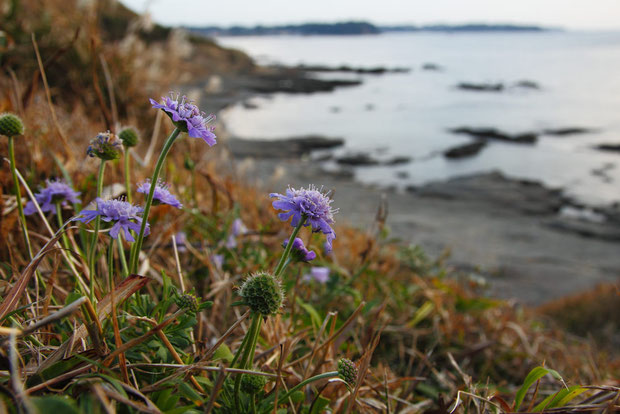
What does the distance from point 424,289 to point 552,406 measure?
2.04 m

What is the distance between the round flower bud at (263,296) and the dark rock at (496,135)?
24.1 meters

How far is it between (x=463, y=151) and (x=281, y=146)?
8.13m

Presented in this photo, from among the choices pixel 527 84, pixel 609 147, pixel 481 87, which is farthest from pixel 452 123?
pixel 527 84

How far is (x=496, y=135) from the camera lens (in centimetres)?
2341

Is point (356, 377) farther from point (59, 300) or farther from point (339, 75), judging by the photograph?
point (339, 75)

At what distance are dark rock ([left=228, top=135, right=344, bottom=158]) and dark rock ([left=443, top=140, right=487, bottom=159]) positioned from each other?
4.73 m

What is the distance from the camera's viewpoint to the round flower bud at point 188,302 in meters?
1.21

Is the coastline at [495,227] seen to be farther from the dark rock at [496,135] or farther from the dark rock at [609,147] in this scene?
the dark rock at [609,147]

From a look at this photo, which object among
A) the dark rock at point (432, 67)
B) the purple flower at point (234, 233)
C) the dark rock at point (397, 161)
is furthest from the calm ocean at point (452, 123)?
the dark rock at point (432, 67)

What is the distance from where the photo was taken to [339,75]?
152 feet

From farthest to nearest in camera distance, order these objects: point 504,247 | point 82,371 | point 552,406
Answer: point 504,247 → point 552,406 → point 82,371

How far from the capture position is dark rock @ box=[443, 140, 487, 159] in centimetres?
1977

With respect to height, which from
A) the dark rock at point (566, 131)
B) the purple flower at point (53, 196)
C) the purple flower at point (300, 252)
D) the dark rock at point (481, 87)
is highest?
the purple flower at point (53, 196)

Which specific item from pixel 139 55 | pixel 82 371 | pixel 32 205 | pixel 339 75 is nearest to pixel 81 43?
pixel 139 55
